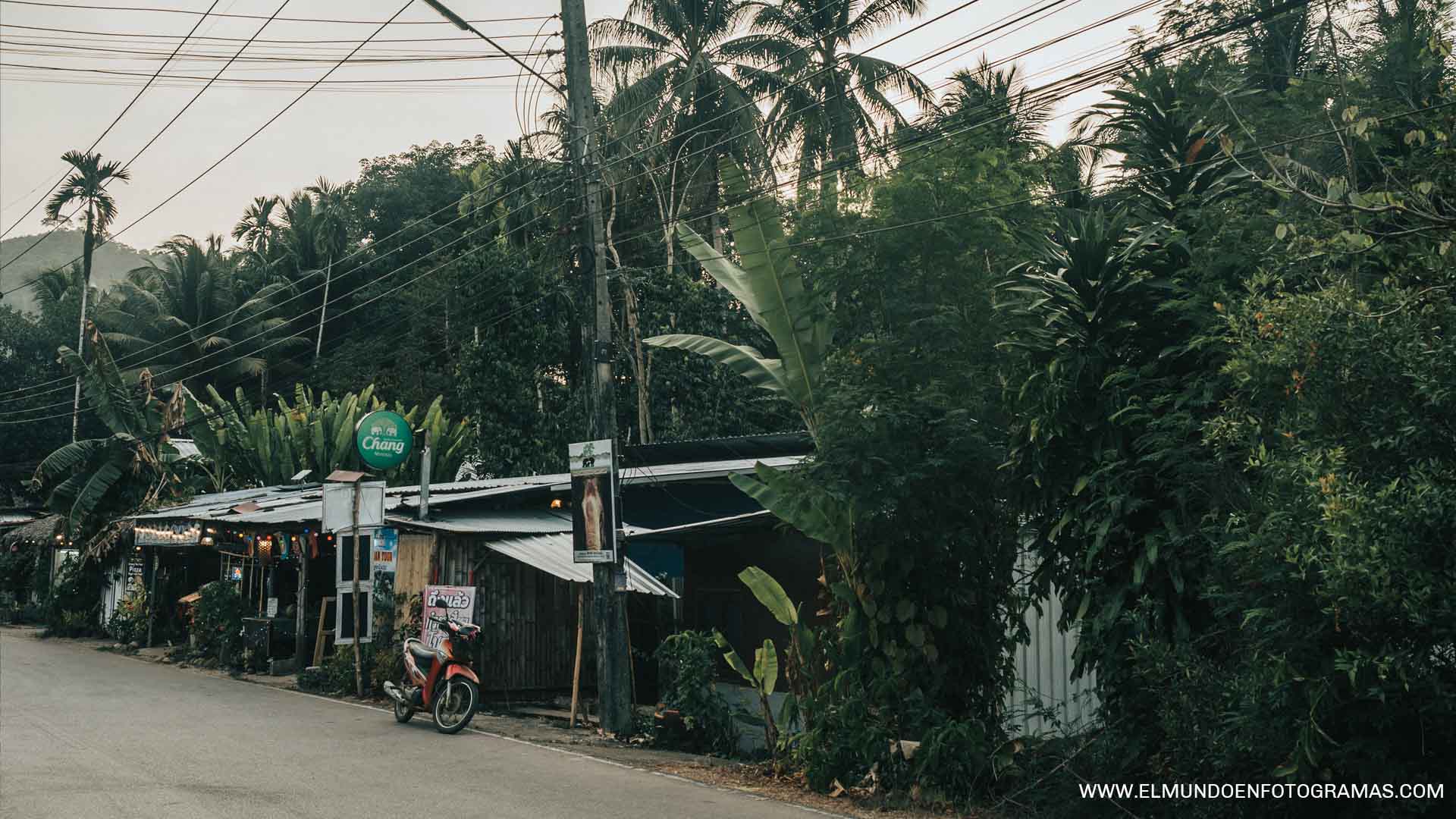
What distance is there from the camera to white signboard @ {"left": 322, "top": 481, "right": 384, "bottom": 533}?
17125 millimetres

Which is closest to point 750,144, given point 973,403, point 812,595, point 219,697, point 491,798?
point 812,595

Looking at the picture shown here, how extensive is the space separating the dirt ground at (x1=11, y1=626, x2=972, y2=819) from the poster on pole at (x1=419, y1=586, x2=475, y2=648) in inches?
49.4

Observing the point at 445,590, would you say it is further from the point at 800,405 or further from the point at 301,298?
the point at 301,298

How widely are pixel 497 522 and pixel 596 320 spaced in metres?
5.48

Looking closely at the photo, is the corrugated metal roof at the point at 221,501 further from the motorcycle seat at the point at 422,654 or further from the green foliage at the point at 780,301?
the green foliage at the point at 780,301

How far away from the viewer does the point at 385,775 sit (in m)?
11.1

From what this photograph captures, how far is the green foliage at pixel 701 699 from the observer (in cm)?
1317

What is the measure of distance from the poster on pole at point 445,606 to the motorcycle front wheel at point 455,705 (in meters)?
1.61

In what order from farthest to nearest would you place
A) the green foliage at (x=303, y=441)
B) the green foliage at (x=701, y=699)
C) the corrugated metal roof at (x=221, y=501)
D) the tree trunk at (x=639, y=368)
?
the green foliage at (x=303, y=441), the tree trunk at (x=639, y=368), the corrugated metal roof at (x=221, y=501), the green foliage at (x=701, y=699)

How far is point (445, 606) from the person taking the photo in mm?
16625

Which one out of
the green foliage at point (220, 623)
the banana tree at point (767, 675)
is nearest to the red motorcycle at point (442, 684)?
the banana tree at point (767, 675)

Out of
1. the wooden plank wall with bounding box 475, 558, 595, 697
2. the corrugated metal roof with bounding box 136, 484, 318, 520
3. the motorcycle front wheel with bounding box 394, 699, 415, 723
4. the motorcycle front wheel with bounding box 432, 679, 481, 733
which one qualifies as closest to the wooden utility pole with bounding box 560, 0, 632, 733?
the motorcycle front wheel with bounding box 432, 679, 481, 733

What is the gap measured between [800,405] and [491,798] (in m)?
4.76

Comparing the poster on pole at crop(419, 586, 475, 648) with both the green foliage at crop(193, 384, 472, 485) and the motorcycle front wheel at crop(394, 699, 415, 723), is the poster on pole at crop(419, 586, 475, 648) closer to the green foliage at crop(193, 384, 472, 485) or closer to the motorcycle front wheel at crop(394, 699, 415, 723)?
→ the motorcycle front wheel at crop(394, 699, 415, 723)
